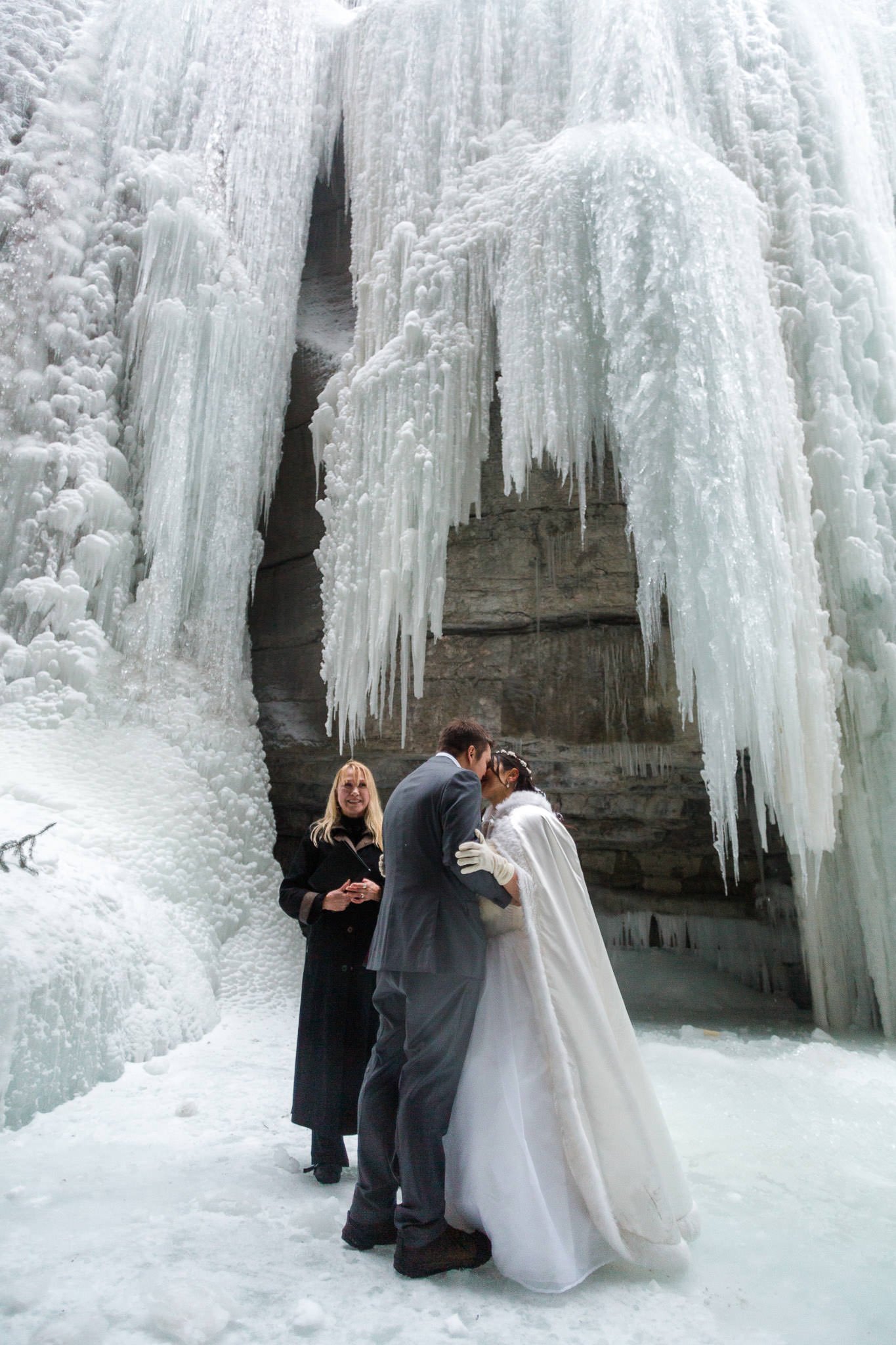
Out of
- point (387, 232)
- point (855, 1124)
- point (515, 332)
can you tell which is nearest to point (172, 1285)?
point (855, 1124)

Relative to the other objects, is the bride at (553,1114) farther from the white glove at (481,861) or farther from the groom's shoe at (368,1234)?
the groom's shoe at (368,1234)

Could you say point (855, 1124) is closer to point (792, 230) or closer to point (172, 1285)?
point (172, 1285)

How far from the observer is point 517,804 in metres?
2.29

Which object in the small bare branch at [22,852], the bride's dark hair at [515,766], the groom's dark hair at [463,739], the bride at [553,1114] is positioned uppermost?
the groom's dark hair at [463,739]

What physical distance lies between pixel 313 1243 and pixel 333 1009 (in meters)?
0.62

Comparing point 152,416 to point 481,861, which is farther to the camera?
point 152,416

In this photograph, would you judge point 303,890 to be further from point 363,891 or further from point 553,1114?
point 553,1114

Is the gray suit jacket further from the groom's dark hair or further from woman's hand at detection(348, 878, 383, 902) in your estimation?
woman's hand at detection(348, 878, 383, 902)

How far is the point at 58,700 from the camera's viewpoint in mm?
5070

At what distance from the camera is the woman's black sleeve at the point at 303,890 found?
8.45 feet

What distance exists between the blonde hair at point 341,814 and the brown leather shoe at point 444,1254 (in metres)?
1.05

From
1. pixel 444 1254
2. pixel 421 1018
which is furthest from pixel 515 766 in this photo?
pixel 444 1254

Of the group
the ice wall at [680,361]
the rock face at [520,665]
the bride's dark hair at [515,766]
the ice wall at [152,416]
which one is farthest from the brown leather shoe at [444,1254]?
the rock face at [520,665]

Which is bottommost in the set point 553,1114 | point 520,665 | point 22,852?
point 553,1114
